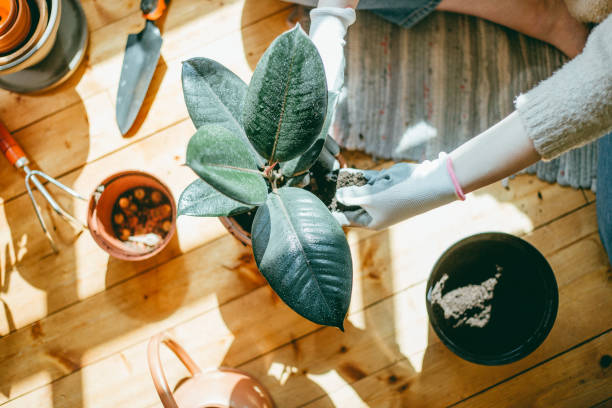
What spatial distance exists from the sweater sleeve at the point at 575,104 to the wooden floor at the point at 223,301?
0.46 m

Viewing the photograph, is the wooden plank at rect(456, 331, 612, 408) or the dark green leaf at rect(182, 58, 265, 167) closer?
the dark green leaf at rect(182, 58, 265, 167)

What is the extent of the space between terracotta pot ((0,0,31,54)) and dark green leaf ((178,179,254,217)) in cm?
70

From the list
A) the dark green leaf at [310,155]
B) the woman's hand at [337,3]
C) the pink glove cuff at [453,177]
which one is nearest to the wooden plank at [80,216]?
the woman's hand at [337,3]

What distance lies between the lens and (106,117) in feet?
3.79

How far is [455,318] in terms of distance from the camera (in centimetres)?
96

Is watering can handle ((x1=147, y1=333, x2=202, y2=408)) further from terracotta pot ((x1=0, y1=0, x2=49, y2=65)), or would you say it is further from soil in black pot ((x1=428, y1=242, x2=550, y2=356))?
terracotta pot ((x1=0, y1=0, x2=49, y2=65))

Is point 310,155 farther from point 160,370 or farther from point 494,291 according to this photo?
point 494,291

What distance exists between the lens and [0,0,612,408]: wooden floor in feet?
3.50

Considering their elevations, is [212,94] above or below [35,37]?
below

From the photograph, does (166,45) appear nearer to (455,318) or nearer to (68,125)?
(68,125)

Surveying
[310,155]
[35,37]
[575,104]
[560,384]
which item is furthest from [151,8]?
[560,384]

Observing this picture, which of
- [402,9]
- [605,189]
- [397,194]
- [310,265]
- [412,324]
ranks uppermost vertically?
[402,9]

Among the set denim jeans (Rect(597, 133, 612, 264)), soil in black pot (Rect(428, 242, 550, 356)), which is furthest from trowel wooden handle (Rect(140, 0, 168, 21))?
denim jeans (Rect(597, 133, 612, 264))

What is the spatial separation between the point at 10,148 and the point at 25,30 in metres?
0.31
